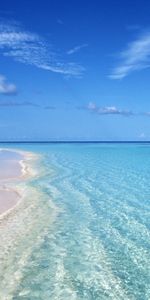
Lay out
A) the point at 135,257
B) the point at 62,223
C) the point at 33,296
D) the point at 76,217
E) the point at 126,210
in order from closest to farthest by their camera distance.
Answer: the point at 33,296, the point at 135,257, the point at 62,223, the point at 76,217, the point at 126,210

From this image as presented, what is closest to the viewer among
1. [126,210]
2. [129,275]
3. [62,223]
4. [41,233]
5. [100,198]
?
[129,275]

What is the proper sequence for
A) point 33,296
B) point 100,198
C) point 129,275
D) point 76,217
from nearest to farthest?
point 33,296
point 129,275
point 76,217
point 100,198

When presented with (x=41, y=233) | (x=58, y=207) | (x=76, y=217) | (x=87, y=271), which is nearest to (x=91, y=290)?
(x=87, y=271)

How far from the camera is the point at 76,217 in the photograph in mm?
11969

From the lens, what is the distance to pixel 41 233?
991cm

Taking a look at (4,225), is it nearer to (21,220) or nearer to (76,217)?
(21,220)

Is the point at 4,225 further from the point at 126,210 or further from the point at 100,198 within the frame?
the point at 100,198

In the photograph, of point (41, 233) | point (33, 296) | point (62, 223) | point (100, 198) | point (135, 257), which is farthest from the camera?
point (100, 198)

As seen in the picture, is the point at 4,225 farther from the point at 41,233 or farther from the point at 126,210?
the point at 126,210

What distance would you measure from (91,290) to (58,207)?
7002mm

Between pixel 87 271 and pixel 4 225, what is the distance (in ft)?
13.2

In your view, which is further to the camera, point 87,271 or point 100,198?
point 100,198

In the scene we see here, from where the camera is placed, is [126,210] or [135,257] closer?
[135,257]

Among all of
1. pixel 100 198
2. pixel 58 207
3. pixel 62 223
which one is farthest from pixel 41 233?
pixel 100 198
